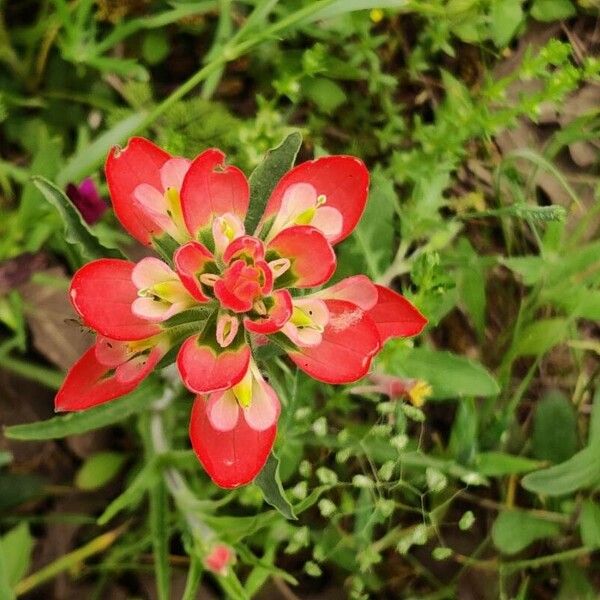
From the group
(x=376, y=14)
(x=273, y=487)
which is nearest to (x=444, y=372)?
(x=273, y=487)

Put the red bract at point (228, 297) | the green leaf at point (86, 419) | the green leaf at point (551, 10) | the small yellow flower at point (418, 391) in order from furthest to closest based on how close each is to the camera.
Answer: the green leaf at point (551, 10) → the small yellow flower at point (418, 391) → the green leaf at point (86, 419) → the red bract at point (228, 297)

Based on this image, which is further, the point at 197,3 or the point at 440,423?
the point at 440,423

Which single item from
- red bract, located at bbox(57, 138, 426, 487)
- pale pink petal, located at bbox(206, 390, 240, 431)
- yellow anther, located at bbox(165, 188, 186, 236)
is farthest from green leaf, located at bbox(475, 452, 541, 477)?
yellow anther, located at bbox(165, 188, 186, 236)

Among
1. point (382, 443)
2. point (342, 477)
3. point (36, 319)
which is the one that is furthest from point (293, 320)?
point (36, 319)

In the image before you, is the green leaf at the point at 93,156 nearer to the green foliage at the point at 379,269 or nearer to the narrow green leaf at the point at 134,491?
the green foliage at the point at 379,269

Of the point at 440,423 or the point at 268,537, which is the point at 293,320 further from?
the point at 440,423

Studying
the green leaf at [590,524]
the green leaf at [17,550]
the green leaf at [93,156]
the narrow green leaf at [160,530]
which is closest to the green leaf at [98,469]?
the green leaf at [17,550]
